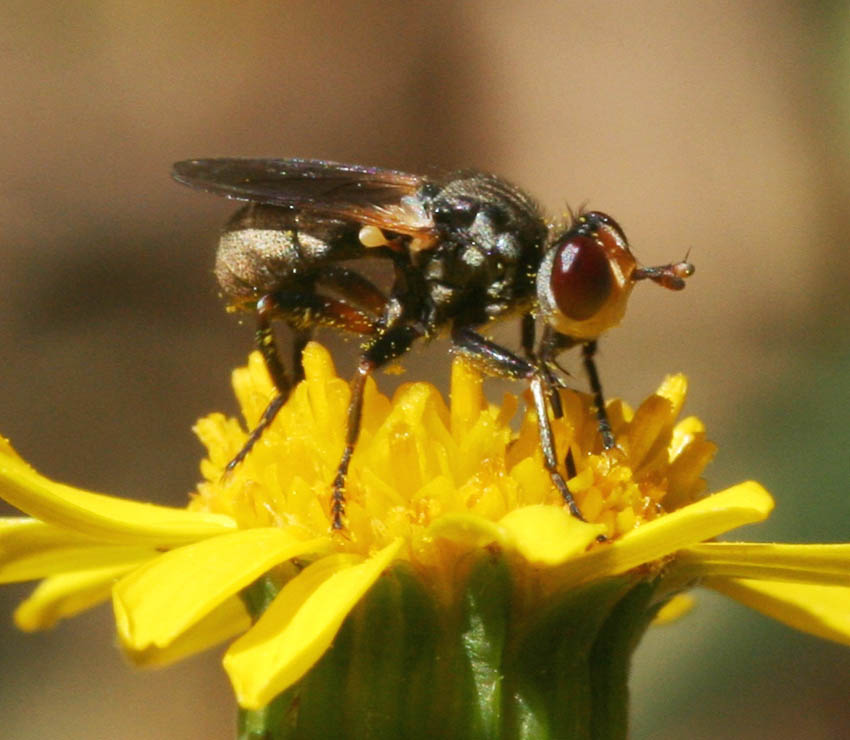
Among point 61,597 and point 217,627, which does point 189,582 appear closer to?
point 217,627

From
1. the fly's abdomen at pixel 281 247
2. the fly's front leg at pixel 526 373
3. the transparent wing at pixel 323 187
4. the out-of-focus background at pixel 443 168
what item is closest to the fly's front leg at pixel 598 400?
the fly's front leg at pixel 526 373

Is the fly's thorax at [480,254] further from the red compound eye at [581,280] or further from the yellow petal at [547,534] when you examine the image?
the yellow petal at [547,534]

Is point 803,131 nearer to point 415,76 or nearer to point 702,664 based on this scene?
point 415,76

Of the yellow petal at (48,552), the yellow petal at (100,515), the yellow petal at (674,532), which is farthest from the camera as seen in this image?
the yellow petal at (48,552)

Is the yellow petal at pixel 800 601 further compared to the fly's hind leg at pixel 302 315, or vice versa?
the fly's hind leg at pixel 302 315

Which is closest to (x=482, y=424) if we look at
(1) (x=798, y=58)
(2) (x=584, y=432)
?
(2) (x=584, y=432)

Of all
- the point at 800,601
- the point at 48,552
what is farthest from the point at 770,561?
the point at 48,552
